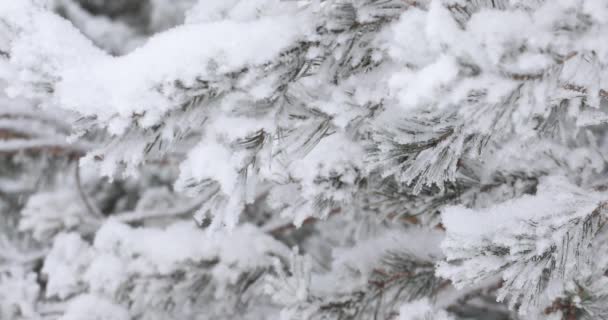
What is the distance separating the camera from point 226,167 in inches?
38.8

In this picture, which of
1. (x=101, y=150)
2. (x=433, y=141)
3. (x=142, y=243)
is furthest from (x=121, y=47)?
(x=433, y=141)

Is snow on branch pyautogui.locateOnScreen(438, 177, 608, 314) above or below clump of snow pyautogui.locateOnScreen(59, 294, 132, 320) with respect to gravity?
above

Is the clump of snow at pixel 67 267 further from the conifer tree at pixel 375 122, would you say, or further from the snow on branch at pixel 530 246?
the snow on branch at pixel 530 246

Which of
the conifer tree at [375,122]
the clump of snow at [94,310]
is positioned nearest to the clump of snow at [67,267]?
the clump of snow at [94,310]

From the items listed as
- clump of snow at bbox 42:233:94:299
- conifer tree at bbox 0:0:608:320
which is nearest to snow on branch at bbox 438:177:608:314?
conifer tree at bbox 0:0:608:320

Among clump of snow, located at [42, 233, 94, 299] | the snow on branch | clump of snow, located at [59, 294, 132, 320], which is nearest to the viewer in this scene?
the snow on branch

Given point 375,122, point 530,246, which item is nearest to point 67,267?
point 375,122

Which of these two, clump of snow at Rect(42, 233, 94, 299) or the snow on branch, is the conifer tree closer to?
the snow on branch

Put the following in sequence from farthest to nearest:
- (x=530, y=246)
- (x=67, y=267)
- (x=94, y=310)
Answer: (x=67, y=267) → (x=94, y=310) → (x=530, y=246)

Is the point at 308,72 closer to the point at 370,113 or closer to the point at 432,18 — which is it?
the point at 370,113

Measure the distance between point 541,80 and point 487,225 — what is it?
16.7 inches

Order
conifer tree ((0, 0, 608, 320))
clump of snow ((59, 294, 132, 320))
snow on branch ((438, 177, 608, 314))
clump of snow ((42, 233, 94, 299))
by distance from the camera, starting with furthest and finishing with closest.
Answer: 1. clump of snow ((42, 233, 94, 299))
2. clump of snow ((59, 294, 132, 320))
3. snow on branch ((438, 177, 608, 314))
4. conifer tree ((0, 0, 608, 320))

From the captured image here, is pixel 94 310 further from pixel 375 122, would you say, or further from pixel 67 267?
pixel 375 122

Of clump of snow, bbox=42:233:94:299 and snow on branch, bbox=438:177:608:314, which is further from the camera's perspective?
clump of snow, bbox=42:233:94:299
